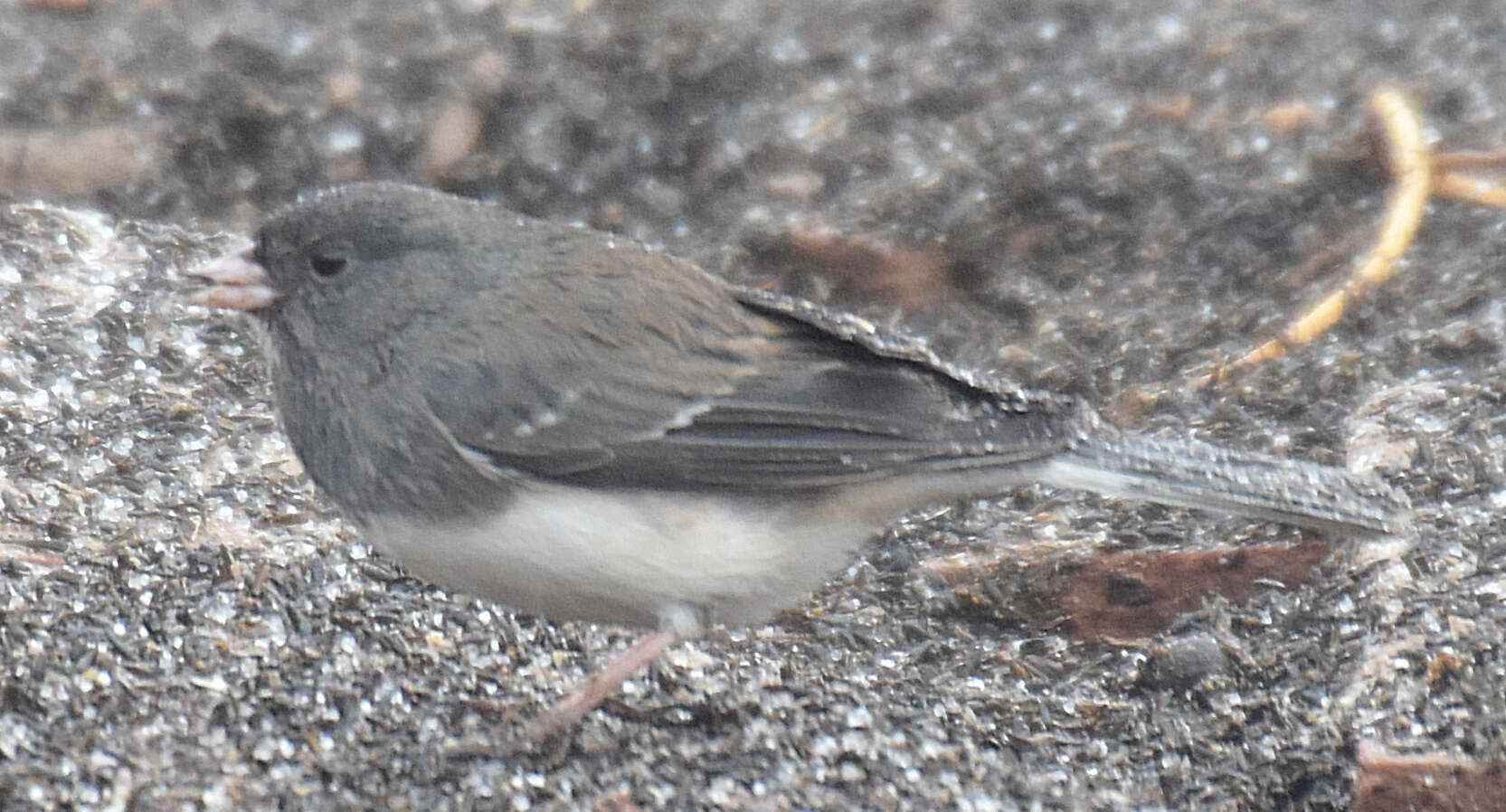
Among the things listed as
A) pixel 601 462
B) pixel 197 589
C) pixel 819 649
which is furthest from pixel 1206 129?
pixel 197 589

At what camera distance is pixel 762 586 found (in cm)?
270

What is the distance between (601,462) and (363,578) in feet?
1.81

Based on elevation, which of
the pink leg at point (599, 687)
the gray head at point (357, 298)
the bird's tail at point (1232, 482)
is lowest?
the pink leg at point (599, 687)

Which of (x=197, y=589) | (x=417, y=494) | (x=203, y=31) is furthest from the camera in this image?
(x=203, y=31)

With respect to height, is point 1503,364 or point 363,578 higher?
point 1503,364

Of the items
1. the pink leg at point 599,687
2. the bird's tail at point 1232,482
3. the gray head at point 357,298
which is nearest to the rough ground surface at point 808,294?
the pink leg at point 599,687

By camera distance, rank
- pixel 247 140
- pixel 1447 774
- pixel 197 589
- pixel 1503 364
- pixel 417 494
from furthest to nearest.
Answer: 1. pixel 247 140
2. pixel 1503 364
3. pixel 197 589
4. pixel 417 494
5. pixel 1447 774

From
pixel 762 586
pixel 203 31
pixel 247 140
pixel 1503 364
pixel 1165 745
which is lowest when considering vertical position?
pixel 1165 745

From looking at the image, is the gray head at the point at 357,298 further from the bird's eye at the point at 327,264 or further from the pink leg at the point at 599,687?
the pink leg at the point at 599,687

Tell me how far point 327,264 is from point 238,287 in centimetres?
15

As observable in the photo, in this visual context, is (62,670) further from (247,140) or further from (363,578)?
(247,140)

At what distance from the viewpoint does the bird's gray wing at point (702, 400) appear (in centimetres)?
264

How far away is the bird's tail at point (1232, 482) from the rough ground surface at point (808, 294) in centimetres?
18

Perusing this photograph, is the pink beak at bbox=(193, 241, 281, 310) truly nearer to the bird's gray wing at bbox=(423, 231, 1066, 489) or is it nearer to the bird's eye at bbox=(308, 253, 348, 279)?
the bird's eye at bbox=(308, 253, 348, 279)
